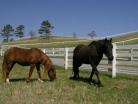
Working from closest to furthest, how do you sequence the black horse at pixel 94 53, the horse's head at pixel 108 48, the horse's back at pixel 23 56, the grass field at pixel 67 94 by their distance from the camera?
the grass field at pixel 67 94
the horse's head at pixel 108 48
the black horse at pixel 94 53
the horse's back at pixel 23 56

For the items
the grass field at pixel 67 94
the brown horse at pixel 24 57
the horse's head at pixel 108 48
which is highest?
the horse's head at pixel 108 48

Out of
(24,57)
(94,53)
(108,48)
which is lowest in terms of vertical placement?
(24,57)

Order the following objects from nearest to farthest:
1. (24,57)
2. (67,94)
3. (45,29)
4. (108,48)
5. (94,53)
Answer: (67,94)
(108,48)
(94,53)
(24,57)
(45,29)

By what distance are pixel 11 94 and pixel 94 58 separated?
173 inches

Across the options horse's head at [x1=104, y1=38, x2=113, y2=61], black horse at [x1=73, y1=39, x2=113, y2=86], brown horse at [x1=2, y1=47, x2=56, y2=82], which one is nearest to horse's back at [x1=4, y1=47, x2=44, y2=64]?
brown horse at [x1=2, y1=47, x2=56, y2=82]

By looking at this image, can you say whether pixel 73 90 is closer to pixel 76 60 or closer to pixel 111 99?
pixel 111 99

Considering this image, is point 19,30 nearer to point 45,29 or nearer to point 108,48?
point 45,29

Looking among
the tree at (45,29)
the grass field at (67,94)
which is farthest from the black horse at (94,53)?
the tree at (45,29)

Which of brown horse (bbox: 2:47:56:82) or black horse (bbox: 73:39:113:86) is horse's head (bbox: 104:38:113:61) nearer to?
black horse (bbox: 73:39:113:86)

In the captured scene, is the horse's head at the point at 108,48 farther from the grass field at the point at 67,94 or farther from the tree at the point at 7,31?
the tree at the point at 7,31

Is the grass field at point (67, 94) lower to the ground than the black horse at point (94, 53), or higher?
lower

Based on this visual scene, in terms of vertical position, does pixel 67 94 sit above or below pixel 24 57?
below

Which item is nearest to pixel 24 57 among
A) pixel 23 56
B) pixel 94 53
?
pixel 23 56

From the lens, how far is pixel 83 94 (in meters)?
11.1
